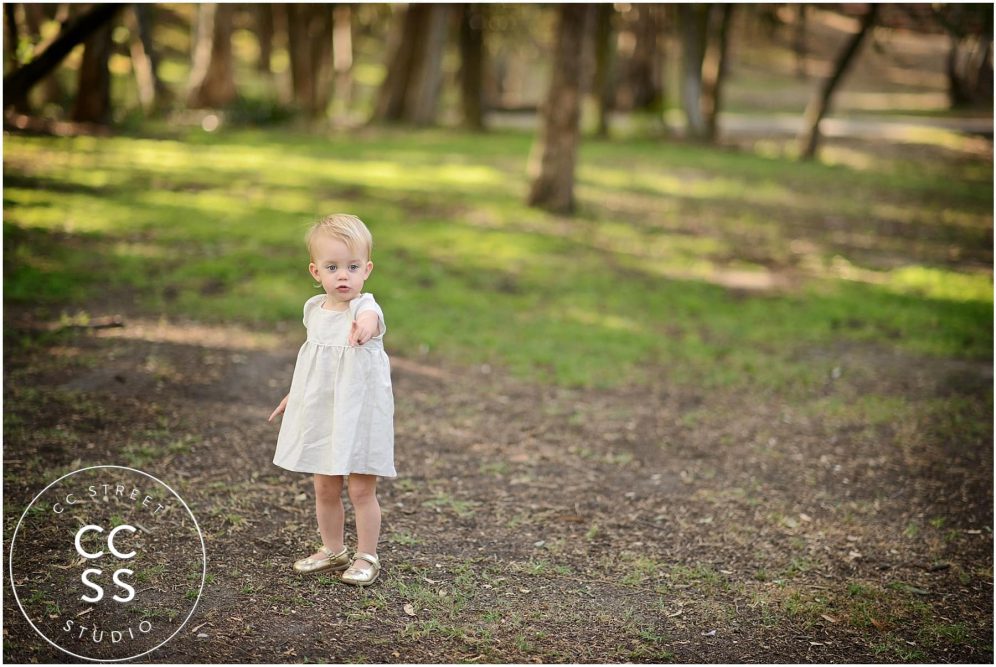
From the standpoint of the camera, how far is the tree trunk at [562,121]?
36.5 feet

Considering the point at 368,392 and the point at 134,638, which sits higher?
the point at 368,392

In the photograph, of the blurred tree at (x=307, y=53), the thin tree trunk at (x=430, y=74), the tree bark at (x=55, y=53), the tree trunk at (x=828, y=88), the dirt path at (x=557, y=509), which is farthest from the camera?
the blurred tree at (x=307, y=53)

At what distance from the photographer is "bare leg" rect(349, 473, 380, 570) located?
3752 mm

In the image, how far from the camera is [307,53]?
2181cm

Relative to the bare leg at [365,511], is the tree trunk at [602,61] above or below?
above

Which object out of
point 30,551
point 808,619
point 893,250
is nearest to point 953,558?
point 808,619

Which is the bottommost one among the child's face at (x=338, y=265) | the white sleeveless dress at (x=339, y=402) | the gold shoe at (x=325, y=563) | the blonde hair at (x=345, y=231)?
the gold shoe at (x=325, y=563)

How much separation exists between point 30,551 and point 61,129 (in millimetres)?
14084

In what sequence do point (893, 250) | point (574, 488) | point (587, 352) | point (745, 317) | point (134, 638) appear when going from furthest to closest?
point (893, 250), point (745, 317), point (587, 352), point (574, 488), point (134, 638)

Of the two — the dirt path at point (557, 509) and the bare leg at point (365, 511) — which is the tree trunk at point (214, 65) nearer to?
the dirt path at point (557, 509)

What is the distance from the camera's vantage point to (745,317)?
28.8 ft

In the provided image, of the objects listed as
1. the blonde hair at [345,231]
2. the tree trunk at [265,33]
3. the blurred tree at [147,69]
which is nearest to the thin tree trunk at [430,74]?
the blurred tree at [147,69]

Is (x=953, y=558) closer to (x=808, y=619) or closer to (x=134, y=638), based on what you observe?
(x=808, y=619)

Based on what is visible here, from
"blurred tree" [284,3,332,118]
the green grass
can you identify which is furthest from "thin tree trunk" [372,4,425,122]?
the green grass
